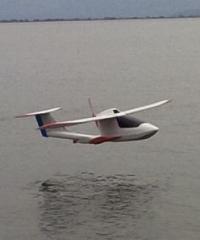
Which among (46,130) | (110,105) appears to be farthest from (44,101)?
(46,130)

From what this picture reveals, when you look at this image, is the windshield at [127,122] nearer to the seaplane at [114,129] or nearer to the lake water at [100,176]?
the seaplane at [114,129]

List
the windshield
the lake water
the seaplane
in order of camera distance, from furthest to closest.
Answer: the windshield, the seaplane, the lake water

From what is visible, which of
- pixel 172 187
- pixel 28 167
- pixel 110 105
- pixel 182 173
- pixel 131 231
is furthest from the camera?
pixel 110 105

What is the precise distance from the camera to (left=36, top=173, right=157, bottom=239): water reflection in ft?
121

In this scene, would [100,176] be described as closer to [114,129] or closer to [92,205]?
[114,129]

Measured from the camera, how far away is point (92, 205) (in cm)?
4034

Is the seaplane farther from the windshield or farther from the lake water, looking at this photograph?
the lake water

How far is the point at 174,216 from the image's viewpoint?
38.5m

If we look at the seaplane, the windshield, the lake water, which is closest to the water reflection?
the lake water

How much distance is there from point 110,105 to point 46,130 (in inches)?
1254

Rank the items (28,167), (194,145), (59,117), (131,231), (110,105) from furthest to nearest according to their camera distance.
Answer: (110,105)
(59,117)
(194,145)
(28,167)
(131,231)

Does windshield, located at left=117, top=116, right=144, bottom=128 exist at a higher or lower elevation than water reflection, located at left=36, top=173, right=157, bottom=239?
higher

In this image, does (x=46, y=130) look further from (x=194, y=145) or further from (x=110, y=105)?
(x=110, y=105)

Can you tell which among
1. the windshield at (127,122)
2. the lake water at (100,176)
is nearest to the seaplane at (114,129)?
the windshield at (127,122)
